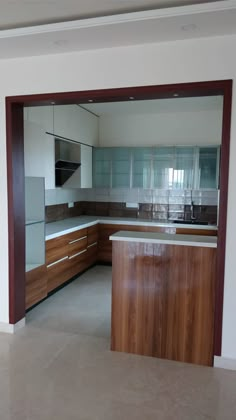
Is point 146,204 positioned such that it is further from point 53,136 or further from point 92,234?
point 53,136

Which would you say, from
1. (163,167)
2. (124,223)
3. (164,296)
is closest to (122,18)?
(164,296)

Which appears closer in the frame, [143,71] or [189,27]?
[189,27]

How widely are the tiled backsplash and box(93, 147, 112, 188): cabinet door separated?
0.37m

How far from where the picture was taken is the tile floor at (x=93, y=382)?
2090 millimetres

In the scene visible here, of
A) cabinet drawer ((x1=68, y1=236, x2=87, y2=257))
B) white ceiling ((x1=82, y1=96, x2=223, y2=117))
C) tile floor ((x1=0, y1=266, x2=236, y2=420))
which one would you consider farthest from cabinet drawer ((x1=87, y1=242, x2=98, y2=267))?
white ceiling ((x1=82, y1=96, x2=223, y2=117))

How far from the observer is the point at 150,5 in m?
2.14

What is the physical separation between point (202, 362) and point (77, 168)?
3.56m

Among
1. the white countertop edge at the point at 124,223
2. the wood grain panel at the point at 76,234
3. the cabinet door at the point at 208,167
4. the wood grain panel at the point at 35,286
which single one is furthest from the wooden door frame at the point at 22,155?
the cabinet door at the point at 208,167

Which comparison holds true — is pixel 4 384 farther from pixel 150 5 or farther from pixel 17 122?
pixel 150 5

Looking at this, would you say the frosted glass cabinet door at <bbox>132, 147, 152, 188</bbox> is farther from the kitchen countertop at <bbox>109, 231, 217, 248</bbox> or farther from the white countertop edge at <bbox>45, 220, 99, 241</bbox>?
the kitchen countertop at <bbox>109, 231, 217, 248</bbox>

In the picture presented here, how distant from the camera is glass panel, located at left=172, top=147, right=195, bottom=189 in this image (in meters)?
5.27

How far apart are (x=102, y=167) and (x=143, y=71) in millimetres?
3198

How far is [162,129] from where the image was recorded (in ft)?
18.7

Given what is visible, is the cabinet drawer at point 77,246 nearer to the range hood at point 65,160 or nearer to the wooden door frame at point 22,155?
the range hood at point 65,160
